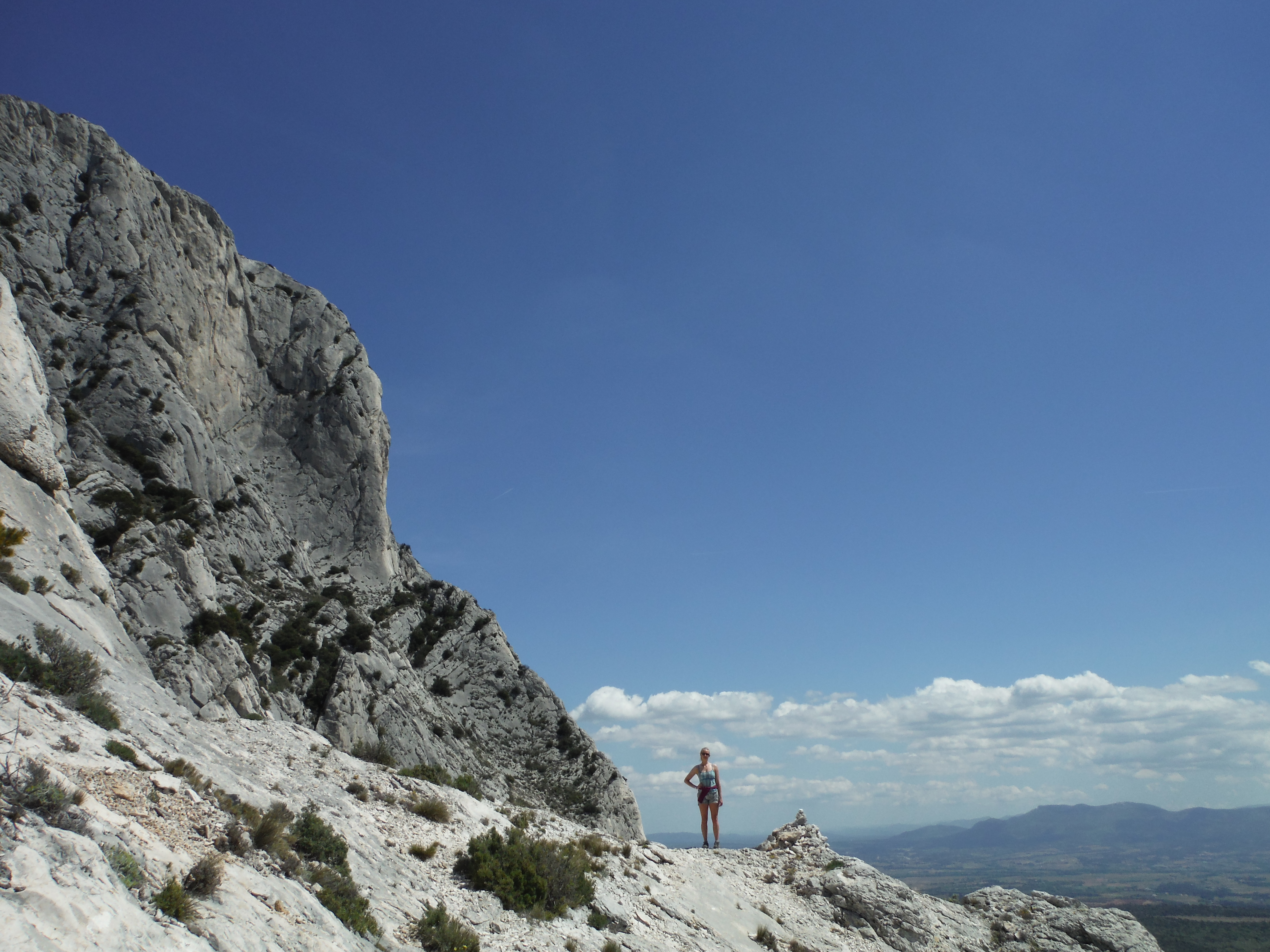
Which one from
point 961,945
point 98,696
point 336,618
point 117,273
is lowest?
point 961,945

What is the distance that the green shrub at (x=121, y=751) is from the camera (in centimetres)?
1021

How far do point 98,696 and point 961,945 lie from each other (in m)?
25.4

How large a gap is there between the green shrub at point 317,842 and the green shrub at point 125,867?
4.38m

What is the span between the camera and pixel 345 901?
10.6 m

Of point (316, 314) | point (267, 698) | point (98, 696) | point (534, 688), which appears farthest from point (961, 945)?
point (316, 314)

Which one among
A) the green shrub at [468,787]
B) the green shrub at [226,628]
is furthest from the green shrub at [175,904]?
the green shrub at [226,628]

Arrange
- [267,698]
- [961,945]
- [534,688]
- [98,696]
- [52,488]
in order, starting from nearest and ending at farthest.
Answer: [98,696] → [52,488] → [961,945] → [267,698] → [534,688]

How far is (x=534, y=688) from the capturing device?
160ft

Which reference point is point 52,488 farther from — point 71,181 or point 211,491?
point 71,181

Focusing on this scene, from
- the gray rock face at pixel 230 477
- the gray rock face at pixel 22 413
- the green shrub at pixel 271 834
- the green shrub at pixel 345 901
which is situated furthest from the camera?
the gray rock face at pixel 230 477

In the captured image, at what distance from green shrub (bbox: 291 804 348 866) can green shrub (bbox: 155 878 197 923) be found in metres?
4.14

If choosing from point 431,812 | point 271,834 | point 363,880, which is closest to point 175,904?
point 271,834

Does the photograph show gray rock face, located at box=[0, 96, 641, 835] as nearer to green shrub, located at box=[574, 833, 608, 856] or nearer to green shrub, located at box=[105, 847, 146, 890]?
green shrub, located at box=[574, 833, 608, 856]

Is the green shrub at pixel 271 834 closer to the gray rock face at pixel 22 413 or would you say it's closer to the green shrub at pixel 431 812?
the green shrub at pixel 431 812
